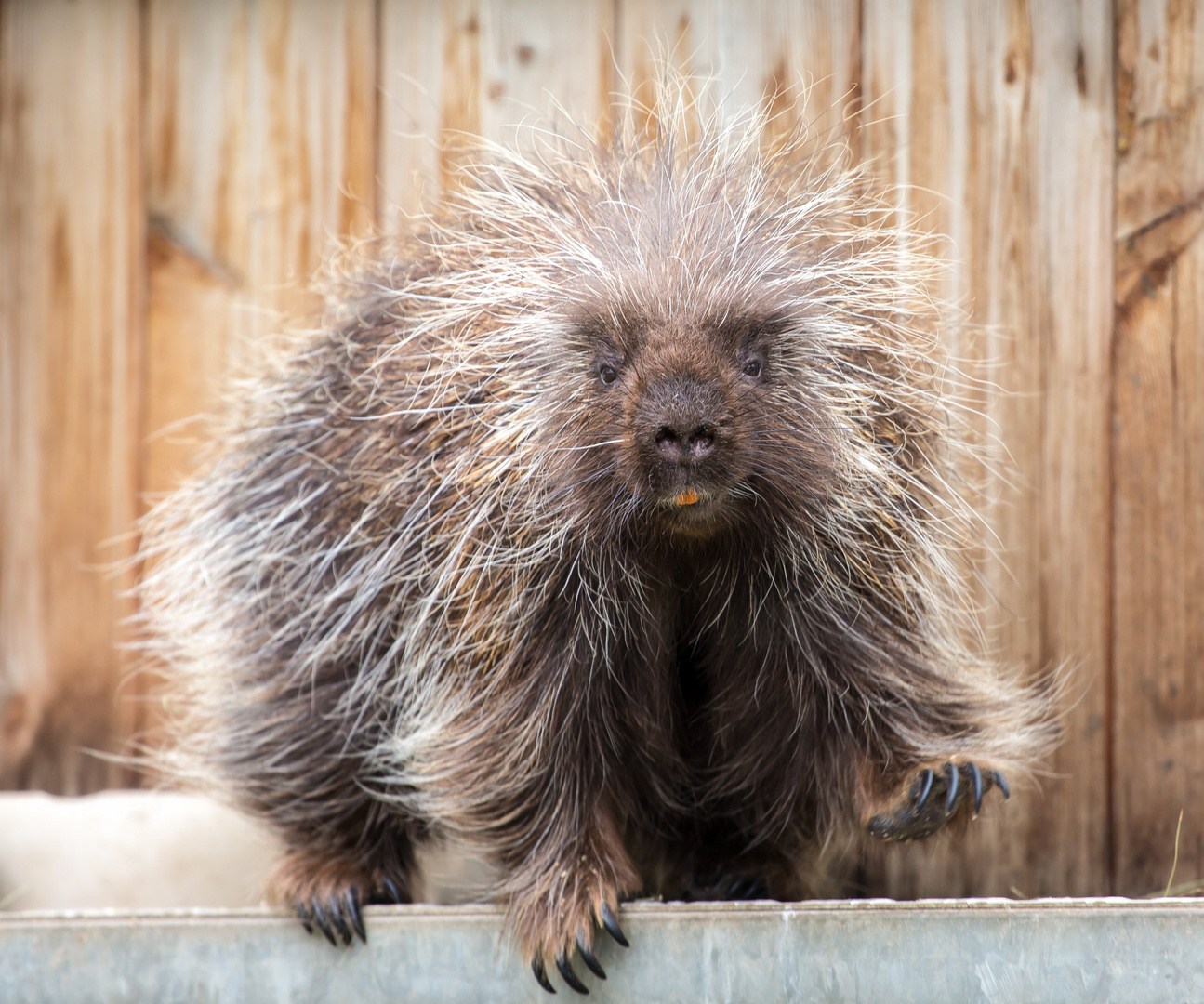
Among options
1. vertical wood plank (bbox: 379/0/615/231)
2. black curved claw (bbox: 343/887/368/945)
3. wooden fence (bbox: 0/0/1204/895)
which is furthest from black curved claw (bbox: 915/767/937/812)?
vertical wood plank (bbox: 379/0/615/231)

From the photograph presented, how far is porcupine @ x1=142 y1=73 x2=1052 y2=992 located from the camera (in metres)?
1.52

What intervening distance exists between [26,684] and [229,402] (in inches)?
26.3

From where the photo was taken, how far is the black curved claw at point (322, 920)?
167cm

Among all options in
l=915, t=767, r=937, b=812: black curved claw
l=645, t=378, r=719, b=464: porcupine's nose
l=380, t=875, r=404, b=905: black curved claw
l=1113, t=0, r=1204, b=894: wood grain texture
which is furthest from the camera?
l=1113, t=0, r=1204, b=894: wood grain texture

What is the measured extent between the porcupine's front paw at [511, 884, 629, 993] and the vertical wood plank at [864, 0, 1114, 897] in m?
0.80

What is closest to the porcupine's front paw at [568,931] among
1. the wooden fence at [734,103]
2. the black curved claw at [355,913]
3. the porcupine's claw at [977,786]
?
the black curved claw at [355,913]

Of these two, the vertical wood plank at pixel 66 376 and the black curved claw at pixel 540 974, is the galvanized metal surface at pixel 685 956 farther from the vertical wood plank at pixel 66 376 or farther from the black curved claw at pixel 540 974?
the vertical wood plank at pixel 66 376

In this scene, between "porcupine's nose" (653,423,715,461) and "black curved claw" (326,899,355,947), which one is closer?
"porcupine's nose" (653,423,715,461)

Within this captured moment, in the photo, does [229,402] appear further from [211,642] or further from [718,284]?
[718,284]

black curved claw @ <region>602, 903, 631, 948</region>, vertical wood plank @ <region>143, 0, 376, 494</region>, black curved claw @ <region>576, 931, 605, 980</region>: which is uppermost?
vertical wood plank @ <region>143, 0, 376, 494</region>

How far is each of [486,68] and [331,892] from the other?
1.41m

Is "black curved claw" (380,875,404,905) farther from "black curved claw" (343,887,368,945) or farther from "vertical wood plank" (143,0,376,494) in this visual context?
"vertical wood plank" (143,0,376,494)

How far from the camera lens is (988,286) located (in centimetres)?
215

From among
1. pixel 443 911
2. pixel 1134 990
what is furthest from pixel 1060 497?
pixel 443 911
